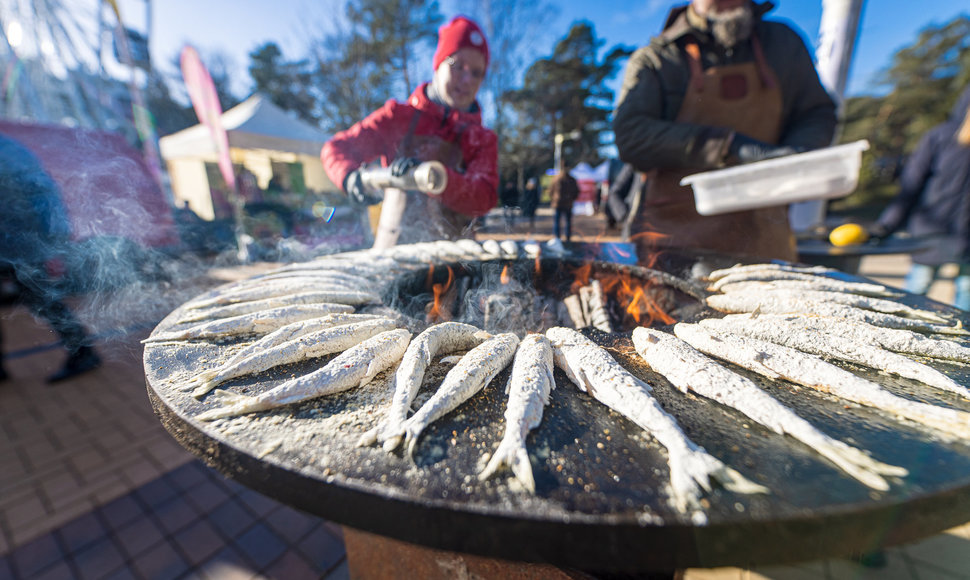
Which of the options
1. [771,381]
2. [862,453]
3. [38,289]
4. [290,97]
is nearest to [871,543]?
[862,453]

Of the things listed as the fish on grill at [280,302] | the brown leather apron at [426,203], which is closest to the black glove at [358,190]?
the brown leather apron at [426,203]

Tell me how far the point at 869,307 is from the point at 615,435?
4.02ft

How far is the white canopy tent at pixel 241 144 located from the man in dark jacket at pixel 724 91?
29.9ft

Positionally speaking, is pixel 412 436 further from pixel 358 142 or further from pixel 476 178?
pixel 358 142

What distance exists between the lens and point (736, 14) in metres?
2.36

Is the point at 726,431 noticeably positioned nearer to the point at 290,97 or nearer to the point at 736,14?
the point at 736,14

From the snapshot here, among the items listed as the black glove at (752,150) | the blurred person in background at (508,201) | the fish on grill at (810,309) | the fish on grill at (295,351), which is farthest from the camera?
the blurred person in background at (508,201)

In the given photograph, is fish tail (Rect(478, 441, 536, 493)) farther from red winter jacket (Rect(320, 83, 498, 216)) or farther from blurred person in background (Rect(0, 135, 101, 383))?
blurred person in background (Rect(0, 135, 101, 383))

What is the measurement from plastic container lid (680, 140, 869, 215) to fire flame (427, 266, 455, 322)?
150cm

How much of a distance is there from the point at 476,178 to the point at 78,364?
4233 millimetres

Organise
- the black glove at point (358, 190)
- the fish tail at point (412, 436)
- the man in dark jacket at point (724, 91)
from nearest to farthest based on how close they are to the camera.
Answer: the fish tail at point (412, 436) < the man in dark jacket at point (724, 91) < the black glove at point (358, 190)

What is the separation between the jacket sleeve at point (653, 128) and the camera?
230cm

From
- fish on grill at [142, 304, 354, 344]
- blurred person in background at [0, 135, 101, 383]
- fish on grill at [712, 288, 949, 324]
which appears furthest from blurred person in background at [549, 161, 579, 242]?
fish on grill at [142, 304, 354, 344]

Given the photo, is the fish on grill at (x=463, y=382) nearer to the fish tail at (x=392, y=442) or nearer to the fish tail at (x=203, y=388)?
the fish tail at (x=392, y=442)
